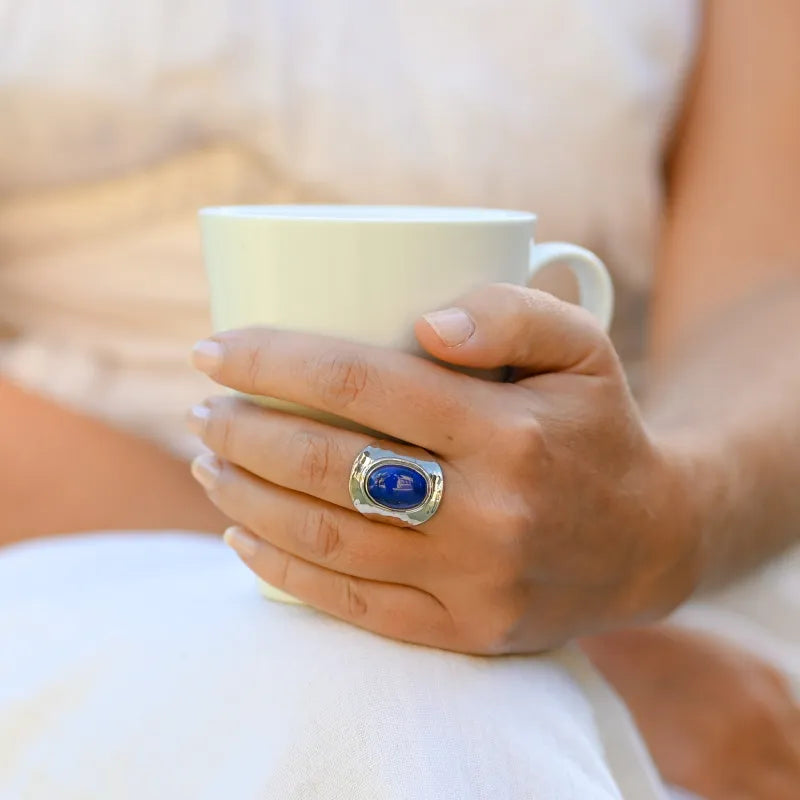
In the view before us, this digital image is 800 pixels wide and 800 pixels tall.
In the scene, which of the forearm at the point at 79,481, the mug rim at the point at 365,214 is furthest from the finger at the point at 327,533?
the forearm at the point at 79,481

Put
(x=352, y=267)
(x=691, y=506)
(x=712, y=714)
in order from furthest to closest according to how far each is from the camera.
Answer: (x=712, y=714) → (x=691, y=506) → (x=352, y=267)

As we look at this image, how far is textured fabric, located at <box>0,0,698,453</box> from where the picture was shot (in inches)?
29.9

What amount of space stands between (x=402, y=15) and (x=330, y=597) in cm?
55

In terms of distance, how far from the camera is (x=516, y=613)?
0.46 meters

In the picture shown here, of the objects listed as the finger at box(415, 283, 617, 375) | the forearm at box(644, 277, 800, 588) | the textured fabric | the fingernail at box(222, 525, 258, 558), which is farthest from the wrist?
the textured fabric

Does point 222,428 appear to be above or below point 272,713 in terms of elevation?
above

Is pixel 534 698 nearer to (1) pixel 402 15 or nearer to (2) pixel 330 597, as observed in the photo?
(2) pixel 330 597

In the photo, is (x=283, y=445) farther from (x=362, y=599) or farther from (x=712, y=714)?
(x=712, y=714)

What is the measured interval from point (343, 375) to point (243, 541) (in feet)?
0.41

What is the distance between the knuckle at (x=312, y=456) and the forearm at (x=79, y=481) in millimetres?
312

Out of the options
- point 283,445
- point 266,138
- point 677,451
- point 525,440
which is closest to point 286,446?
point 283,445

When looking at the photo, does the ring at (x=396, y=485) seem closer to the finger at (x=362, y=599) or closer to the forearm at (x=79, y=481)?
the finger at (x=362, y=599)

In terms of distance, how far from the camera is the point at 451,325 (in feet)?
1.35

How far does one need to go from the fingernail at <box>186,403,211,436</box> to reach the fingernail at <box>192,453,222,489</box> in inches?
0.9
